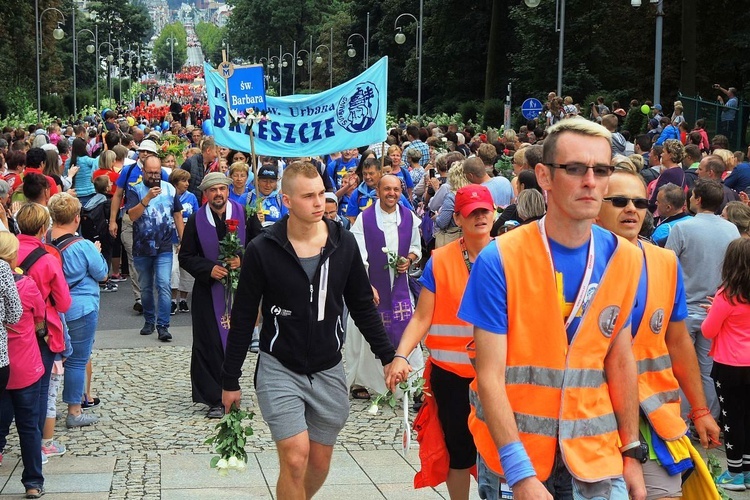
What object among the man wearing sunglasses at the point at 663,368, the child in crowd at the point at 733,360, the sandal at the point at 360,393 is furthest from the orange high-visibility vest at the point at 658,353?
the sandal at the point at 360,393

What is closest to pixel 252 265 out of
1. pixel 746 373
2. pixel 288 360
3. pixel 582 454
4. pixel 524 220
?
pixel 288 360

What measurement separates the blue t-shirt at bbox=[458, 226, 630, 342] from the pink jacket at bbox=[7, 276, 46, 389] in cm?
411

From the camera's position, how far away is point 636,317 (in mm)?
4195

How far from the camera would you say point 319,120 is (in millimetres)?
12531

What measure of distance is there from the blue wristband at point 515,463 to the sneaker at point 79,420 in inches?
238

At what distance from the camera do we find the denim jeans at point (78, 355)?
8781 mm

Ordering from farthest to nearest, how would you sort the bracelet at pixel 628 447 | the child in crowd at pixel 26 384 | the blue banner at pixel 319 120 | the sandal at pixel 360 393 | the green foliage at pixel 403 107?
the green foliage at pixel 403 107 → the blue banner at pixel 319 120 → the sandal at pixel 360 393 → the child in crowd at pixel 26 384 → the bracelet at pixel 628 447

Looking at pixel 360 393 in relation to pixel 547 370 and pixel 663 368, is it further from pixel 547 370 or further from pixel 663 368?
pixel 547 370

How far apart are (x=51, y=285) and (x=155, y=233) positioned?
15.7 feet

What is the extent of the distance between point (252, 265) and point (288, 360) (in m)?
0.50

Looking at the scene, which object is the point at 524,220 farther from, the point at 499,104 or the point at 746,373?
the point at 499,104

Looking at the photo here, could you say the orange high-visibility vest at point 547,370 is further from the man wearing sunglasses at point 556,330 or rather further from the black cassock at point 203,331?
the black cassock at point 203,331

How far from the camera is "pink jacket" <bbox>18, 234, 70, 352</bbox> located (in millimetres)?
7559

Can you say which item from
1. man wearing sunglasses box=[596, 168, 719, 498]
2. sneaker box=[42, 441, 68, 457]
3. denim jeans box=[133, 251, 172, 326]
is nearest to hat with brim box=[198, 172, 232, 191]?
sneaker box=[42, 441, 68, 457]
